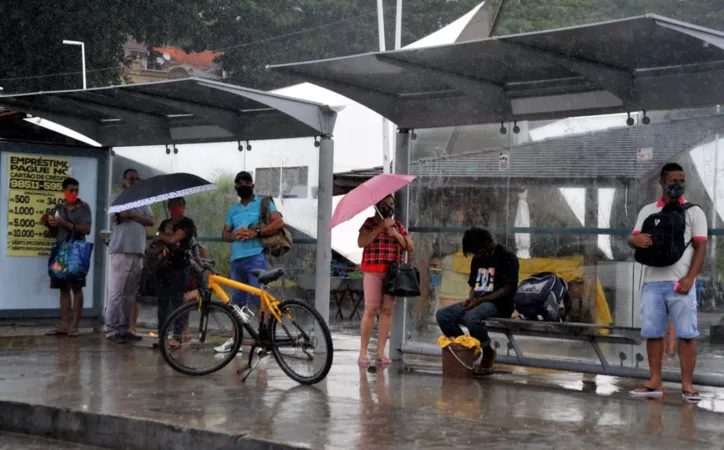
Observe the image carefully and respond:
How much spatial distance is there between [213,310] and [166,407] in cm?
231

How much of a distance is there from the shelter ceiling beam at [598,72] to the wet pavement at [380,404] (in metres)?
2.62

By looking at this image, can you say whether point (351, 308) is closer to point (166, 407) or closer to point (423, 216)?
point (423, 216)

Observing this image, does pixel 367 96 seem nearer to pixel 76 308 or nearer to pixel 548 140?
pixel 548 140

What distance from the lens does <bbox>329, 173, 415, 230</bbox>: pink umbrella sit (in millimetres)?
10609

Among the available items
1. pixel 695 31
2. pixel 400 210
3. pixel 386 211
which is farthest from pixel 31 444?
pixel 695 31

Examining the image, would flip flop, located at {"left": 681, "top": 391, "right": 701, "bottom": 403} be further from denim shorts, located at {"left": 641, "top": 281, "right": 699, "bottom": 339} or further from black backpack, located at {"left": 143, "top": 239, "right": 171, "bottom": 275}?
black backpack, located at {"left": 143, "top": 239, "right": 171, "bottom": 275}

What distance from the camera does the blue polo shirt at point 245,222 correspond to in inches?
481

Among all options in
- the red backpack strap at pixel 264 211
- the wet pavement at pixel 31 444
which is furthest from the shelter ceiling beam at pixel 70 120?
the wet pavement at pixel 31 444

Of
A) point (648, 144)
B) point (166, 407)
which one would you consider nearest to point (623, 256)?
point (648, 144)

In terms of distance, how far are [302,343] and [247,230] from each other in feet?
8.39

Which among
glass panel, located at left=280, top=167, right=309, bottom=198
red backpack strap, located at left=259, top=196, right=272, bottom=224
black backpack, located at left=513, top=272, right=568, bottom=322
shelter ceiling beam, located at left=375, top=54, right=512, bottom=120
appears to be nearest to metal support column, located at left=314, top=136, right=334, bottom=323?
glass panel, located at left=280, top=167, right=309, bottom=198

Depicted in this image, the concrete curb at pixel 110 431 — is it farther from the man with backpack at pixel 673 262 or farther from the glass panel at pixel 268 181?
the glass panel at pixel 268 181

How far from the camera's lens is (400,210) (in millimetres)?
12047

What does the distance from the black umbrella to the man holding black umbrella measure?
Result: 150 cm
